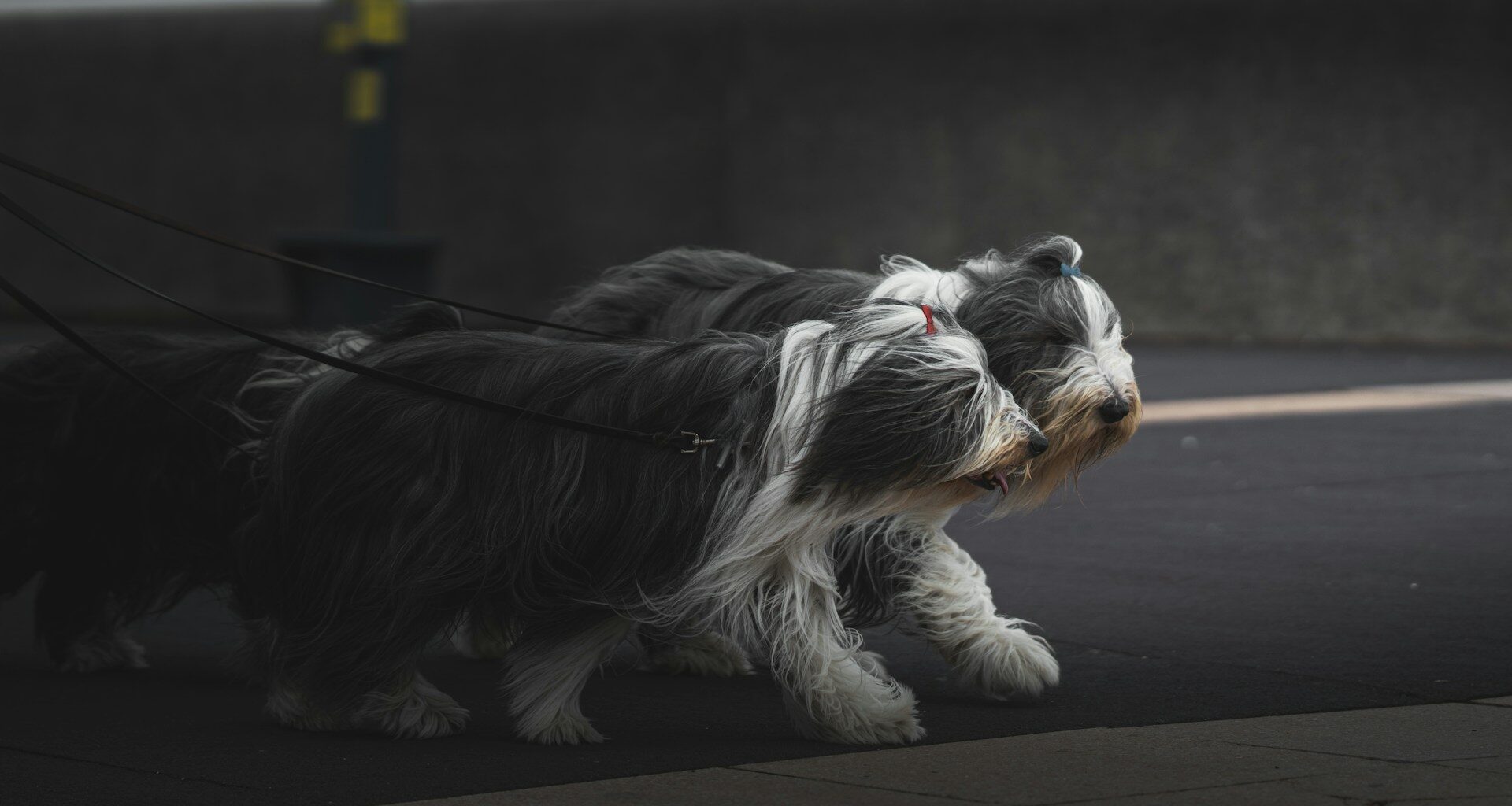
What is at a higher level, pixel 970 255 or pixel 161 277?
pixel 970 255

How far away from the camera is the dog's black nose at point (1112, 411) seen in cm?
475

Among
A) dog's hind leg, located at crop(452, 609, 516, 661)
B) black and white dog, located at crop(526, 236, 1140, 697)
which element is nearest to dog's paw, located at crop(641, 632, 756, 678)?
black and white dog, located at crop(526, 236, 1140, 697)

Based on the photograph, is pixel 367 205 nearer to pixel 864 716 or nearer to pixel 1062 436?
pixel 1062 436

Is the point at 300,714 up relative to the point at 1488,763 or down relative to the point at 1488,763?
down

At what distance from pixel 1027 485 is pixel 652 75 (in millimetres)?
15919

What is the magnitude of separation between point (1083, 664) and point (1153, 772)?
138 centimetres

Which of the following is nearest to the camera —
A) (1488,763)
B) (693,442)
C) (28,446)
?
(1488,763)

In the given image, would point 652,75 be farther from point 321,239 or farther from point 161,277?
point 321,239

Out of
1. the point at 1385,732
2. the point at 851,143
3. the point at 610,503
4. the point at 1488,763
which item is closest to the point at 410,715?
the point at 610,503

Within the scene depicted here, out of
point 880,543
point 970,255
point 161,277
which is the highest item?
point 970,255

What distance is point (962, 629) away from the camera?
199 inches

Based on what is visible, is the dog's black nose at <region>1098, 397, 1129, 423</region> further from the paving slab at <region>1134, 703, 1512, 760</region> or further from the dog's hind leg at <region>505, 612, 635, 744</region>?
the dog's hind leg at <region>505, 612, 635, 744</region>

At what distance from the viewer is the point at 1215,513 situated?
8320 millimetres

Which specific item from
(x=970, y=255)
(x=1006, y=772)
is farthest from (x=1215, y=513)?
(x=1006, y=772)
